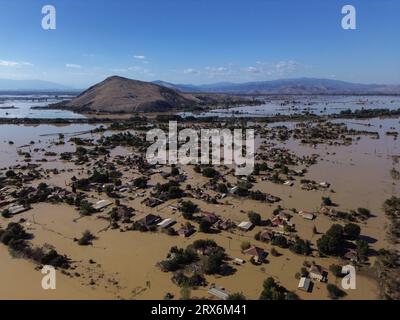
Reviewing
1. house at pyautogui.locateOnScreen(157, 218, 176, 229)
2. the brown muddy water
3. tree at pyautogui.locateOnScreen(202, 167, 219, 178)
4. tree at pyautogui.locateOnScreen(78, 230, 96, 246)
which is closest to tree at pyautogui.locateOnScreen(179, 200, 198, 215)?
the brown muddy water

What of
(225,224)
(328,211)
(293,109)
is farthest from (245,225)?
(293,109)

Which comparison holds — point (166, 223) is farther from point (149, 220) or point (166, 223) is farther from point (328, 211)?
point (328, 211)

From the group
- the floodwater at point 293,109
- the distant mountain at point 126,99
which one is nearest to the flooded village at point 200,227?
the floodwater at point 293,109

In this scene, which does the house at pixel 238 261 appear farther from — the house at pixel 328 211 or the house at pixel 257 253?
the house at pixel 328 211

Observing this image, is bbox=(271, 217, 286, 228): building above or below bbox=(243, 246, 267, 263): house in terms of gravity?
above

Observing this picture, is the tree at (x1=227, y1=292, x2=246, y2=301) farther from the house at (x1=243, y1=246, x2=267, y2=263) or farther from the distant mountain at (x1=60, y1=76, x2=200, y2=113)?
the distant mountain at (x1=60, y1=76, x2=200, y2=113)
